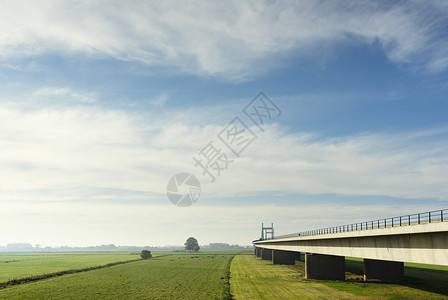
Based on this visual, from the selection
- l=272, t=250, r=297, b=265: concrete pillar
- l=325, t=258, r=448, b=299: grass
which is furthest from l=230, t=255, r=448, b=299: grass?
l=272, t=250, r=297, b=265: concrete pillar

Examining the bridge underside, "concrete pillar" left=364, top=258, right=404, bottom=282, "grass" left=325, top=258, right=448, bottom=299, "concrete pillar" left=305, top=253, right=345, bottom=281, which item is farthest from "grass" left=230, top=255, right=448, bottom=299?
the bridge underside

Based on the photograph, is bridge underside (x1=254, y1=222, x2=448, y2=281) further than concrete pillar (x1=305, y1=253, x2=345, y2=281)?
No

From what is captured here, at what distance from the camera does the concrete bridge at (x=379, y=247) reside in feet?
91.0

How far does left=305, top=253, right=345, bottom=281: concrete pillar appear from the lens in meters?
58.6

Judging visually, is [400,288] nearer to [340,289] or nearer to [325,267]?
[340,289]

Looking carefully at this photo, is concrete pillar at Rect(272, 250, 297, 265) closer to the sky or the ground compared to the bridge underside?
closer to the ground

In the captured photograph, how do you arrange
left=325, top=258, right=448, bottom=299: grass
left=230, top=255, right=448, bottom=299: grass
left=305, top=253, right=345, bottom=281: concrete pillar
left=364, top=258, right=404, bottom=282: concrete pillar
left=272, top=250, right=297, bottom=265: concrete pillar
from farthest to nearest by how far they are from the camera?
left=272, top=250, right=297, bottom=265: concrete pillar → left=305, top=253, right=345, bottom=281: concrete pillar → left=364, top=258, right=404, bottom=282: concrete pillar → left=325, top=258, right=448, bottom=299: grass → left=230, top=255, right=448, bottom=299: grass

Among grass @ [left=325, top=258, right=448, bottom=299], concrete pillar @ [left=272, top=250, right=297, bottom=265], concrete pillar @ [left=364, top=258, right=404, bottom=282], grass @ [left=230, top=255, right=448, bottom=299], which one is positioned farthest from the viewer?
concrete pillar @ [left=272, top=250, right=297, bottom=265]

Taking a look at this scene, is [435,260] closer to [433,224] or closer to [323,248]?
[433,224]

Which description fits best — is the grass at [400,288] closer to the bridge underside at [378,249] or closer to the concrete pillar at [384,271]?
the concrete pillar at [384,271]

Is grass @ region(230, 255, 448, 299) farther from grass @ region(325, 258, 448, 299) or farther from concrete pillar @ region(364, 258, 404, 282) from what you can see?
concrete pillar @ region(364, 258, 404, 282)

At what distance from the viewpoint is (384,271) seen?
55.6m

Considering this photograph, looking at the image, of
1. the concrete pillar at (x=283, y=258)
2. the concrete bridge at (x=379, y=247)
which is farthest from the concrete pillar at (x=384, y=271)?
the concrete pillar at (x=283, y=258)

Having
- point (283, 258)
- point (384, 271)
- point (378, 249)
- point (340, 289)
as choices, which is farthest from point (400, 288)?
point (283, 258)
